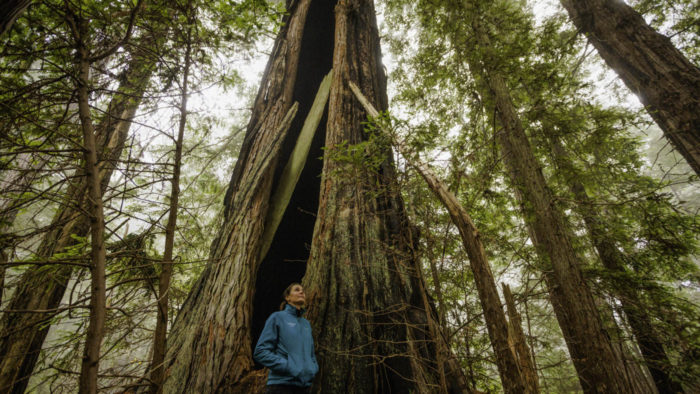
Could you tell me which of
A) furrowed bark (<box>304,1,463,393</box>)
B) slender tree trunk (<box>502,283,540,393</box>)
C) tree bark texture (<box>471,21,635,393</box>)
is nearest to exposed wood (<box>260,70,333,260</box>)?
furrowed bark (<box>304,1,463,393</box>)

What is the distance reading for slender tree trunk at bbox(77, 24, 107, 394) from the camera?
1.16 m

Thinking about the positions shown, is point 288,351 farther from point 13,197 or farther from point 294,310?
point 13,197

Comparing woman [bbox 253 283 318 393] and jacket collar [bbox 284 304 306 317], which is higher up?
jacket collar [bbox 284 304 306 317]

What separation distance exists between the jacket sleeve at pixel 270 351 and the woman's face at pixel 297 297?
0.21 m

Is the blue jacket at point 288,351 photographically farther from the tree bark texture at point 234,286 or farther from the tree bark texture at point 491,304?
the tree bark texture at point 491,304

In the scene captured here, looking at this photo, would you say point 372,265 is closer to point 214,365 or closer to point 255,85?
point 214,365

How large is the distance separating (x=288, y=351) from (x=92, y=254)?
1560mm

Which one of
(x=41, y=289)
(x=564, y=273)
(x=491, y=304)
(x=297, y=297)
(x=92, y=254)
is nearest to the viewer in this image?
(x=92, y=254)

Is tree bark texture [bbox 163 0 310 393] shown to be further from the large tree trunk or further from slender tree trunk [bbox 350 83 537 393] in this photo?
the large tree trunk

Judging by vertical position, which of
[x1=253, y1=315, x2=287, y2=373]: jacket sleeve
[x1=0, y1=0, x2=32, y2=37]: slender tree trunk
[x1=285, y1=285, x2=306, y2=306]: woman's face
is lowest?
[x1=253, y1=315, x2=287, y2=373]: jacket sleeve

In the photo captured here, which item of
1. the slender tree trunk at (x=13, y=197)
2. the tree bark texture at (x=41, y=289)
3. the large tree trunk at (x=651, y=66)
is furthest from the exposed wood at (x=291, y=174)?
the large tree trunk at (x=651, y=66)

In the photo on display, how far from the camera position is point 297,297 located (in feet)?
8.25

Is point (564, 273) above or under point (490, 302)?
above

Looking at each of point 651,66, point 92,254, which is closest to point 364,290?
point 92,254
